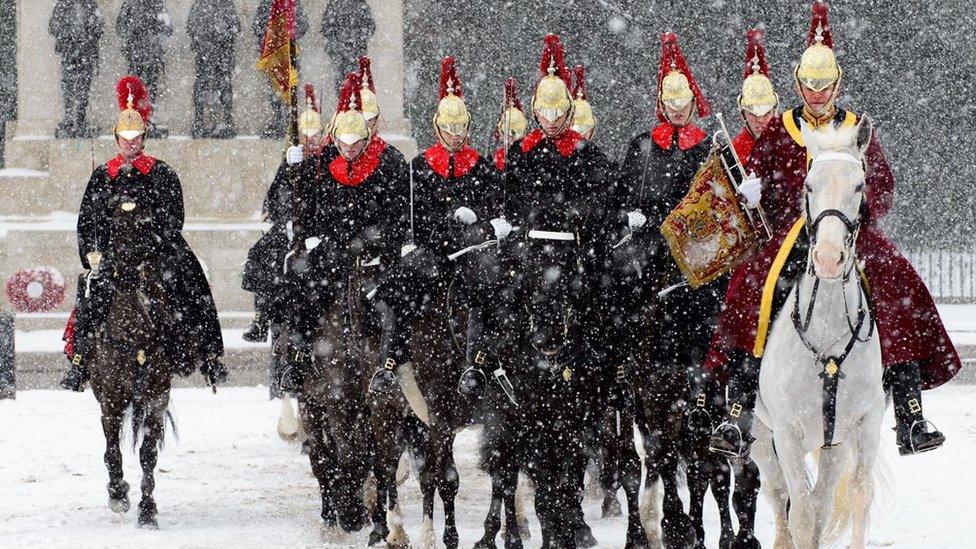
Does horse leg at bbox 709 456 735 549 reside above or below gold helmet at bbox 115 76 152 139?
below

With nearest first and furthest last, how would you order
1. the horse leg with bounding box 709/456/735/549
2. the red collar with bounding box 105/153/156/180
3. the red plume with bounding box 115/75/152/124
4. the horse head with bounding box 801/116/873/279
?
the horse head with bounding box 801/116/873/279, the horse leg with bounding box 709/456/735/549, the red collar with bounding box 105/153/156/180, the red plume with bounding box 115/75/152/124

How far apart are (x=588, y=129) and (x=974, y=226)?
780 inches

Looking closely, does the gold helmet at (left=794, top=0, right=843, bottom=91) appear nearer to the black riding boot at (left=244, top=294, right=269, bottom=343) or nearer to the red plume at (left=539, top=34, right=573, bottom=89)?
the red plume at (left=539, top=34, right=573, bottom=89)

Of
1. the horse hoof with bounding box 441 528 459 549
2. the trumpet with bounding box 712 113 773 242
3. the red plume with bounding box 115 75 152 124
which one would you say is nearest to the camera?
the trumpet with bounding box 712 113 773 242

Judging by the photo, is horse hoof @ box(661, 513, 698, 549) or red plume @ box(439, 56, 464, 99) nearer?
horse hoof @ box(661, 513, 698, 549)

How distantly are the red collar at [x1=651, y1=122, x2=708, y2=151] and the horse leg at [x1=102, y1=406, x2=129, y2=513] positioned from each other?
13.0 ft

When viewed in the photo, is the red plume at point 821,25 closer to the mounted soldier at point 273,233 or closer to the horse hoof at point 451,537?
the horse hoof at point 451,537

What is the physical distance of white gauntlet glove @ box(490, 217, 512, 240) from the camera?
838cm

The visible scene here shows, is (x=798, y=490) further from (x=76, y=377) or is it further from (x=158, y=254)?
(x=76, y=377)

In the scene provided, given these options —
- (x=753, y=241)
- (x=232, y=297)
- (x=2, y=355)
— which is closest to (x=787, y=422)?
(x=753, y=241)

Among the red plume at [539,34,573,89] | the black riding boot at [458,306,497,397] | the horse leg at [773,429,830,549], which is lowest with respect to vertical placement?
the horse leg at [773,429,830,549]

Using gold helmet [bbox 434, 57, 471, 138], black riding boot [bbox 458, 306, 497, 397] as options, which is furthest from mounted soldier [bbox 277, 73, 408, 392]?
black riding boot [bbox 458, 306, 497, 397]

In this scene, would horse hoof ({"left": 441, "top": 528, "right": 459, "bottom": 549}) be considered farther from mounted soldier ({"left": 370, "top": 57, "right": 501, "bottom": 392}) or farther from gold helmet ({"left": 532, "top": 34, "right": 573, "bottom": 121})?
gold helmet ({"left": 532, "top": 34, "right": 573, "bottom": 121})

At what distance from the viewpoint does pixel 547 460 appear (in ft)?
27.5
